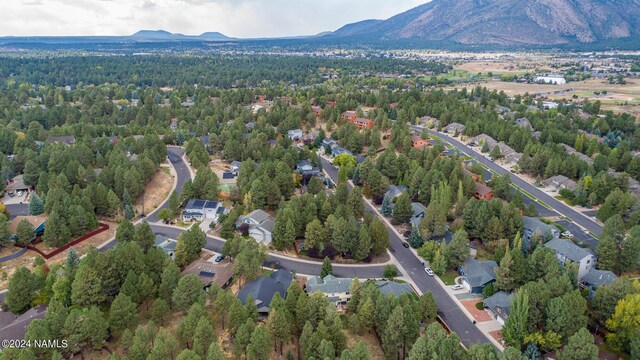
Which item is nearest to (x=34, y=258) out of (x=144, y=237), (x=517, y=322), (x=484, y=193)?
(x=144, y=237)

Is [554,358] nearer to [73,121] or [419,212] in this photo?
[419,212]

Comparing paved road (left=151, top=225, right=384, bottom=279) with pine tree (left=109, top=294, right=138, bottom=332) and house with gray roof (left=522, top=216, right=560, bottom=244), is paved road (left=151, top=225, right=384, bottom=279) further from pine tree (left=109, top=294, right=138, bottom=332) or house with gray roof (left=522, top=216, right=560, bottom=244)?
house with gray roof (left=522, top=216, right=560, bottom=244)

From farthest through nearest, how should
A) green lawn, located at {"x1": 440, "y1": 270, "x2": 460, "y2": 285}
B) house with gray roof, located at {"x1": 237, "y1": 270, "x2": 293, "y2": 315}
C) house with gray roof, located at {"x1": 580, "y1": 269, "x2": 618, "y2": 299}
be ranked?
green lawn, located at {"x1": 440, "y1": 270, "x2": 460, "y2": 285} < house with gray roof, located at {"x1": 580, "y1": 269, "x2": 618, "y2": 299} < house with gray roof, located at {"x1": 237, "y1": 270, "x2": 293, "y2": 315}

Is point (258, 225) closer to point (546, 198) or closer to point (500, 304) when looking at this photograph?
point (500, 304)

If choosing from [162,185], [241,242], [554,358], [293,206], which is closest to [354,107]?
[162,185]

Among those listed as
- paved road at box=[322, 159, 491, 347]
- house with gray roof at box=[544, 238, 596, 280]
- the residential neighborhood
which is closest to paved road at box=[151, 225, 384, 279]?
the residential neighborhood
